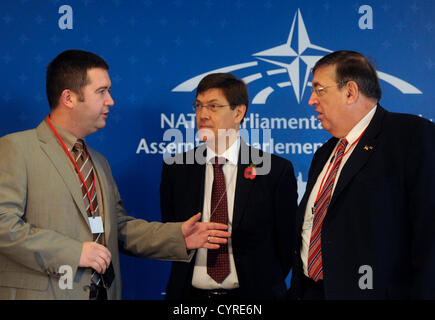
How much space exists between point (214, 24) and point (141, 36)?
0.60m

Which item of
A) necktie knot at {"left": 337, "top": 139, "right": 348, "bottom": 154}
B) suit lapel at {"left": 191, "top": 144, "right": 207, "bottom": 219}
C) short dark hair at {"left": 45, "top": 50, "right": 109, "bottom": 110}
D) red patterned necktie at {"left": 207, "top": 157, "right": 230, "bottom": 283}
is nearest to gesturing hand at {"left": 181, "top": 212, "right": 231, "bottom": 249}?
red patterned necktie at {"left": 207, "top": 157, "right": 230, "bottom": 283}

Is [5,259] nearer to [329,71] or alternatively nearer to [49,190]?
[49,190]

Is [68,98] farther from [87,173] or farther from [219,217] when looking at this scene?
[219,217]

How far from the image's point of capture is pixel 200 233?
9.35 feet

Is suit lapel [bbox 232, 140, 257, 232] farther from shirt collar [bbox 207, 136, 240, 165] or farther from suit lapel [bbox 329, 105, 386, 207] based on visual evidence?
suit lapel [bbox 329, 105, 386, 207]

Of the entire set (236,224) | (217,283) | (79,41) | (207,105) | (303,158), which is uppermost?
(79,41)

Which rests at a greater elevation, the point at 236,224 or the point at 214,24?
the point at 214,24

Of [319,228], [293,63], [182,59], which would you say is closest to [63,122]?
[182,59]

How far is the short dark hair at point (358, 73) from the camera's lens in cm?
276

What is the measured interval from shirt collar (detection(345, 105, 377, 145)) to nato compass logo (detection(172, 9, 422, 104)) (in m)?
1.24

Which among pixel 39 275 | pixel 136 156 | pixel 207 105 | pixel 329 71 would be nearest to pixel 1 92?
pixel 136 156

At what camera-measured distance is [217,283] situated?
2977mm

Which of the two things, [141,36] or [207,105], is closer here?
[207,105]

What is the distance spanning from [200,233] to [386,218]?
3.43ft
